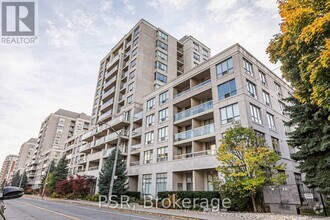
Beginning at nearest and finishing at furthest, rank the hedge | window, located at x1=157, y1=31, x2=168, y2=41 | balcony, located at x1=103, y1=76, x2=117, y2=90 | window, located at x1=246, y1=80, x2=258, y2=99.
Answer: the hedge < window, located at x1=246, y1=80, x2=258, y2=99 < window, located at x1=157, y1=31, x2=168, y2=41 < balcony, located at x1=103, y1=76, x2=117, y2=90

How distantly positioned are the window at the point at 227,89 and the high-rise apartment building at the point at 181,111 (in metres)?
0.12

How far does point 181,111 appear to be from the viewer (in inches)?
1161

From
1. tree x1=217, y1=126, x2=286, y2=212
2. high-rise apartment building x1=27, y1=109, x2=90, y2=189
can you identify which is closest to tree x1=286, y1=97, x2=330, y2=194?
tree x1=217, y1=126, x2=286, y2=212

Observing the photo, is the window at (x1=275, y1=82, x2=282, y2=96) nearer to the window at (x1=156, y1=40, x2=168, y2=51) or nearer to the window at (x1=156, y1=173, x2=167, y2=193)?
the window at (x1=156, y1=173, x2=167, y2=193)

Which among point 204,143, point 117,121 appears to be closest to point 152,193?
point 204,143

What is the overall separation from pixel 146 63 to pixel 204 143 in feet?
72.8

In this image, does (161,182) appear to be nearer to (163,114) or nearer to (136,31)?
(163,114)

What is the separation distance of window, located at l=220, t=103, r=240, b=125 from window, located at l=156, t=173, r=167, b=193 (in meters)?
10.6

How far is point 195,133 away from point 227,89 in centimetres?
631

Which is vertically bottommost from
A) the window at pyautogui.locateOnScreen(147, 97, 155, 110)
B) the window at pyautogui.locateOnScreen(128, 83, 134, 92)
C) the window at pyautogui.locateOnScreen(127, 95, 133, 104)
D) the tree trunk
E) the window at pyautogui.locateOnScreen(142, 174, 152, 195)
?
the tree trunk

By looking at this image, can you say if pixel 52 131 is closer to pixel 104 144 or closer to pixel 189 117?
pixel 104 144

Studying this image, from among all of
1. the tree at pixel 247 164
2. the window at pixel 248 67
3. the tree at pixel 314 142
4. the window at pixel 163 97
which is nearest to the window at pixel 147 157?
the window at pixel 163 97

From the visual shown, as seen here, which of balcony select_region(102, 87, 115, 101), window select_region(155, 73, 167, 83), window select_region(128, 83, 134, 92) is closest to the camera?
window select_region(128, 83, 134, 92)

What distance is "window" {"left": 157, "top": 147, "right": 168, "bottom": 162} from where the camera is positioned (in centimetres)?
2746
